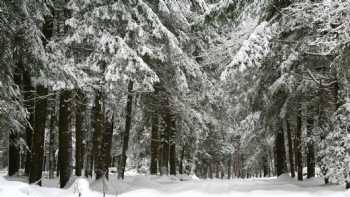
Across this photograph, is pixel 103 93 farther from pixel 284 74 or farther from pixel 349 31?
pixel 349 31

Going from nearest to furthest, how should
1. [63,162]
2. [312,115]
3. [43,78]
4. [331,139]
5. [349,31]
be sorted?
[349,31]
[331,139]
[43,78]
[63,162]
[312,115]

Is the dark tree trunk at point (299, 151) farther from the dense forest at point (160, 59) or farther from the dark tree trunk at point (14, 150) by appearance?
the dark tree trunk at point (14, 150)

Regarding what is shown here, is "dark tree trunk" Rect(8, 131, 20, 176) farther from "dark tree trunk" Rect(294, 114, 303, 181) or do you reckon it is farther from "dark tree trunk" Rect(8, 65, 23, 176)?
"dark tree trunk" Rect(294, 114, 303, 181)

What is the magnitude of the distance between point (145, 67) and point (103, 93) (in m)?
2.04

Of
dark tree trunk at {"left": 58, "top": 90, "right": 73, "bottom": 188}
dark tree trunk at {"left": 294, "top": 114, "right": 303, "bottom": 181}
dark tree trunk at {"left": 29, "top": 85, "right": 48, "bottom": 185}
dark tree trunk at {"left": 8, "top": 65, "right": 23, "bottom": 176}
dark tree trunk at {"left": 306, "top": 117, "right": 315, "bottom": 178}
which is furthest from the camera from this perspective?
dark tree trunk at {"left": 294, "top": 114, "right": 303, "bottom": 181}

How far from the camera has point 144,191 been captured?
1191 centimetres

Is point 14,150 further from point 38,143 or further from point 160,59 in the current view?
point 160,59

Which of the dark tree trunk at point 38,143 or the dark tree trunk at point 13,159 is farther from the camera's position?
the dark tree trunk at point 13,159

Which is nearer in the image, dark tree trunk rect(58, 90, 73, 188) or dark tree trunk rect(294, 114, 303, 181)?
dark tree trunk rect(58, 90, 73, 188)

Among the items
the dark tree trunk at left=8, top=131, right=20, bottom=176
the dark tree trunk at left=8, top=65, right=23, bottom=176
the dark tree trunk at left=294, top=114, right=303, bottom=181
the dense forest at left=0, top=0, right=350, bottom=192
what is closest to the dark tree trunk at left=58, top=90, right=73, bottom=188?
the dense forest at left=0, top=0, right=350, bottom=192

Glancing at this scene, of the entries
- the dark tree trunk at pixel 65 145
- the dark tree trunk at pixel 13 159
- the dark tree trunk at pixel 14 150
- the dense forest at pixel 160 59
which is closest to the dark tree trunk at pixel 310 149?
the dense forest at pixel 160 59

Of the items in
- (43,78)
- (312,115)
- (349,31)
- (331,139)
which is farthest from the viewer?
(312,115)

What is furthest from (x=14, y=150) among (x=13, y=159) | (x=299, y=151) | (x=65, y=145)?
(x=299, y=151)

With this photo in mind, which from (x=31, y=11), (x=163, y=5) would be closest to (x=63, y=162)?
(x=31, y=11)
